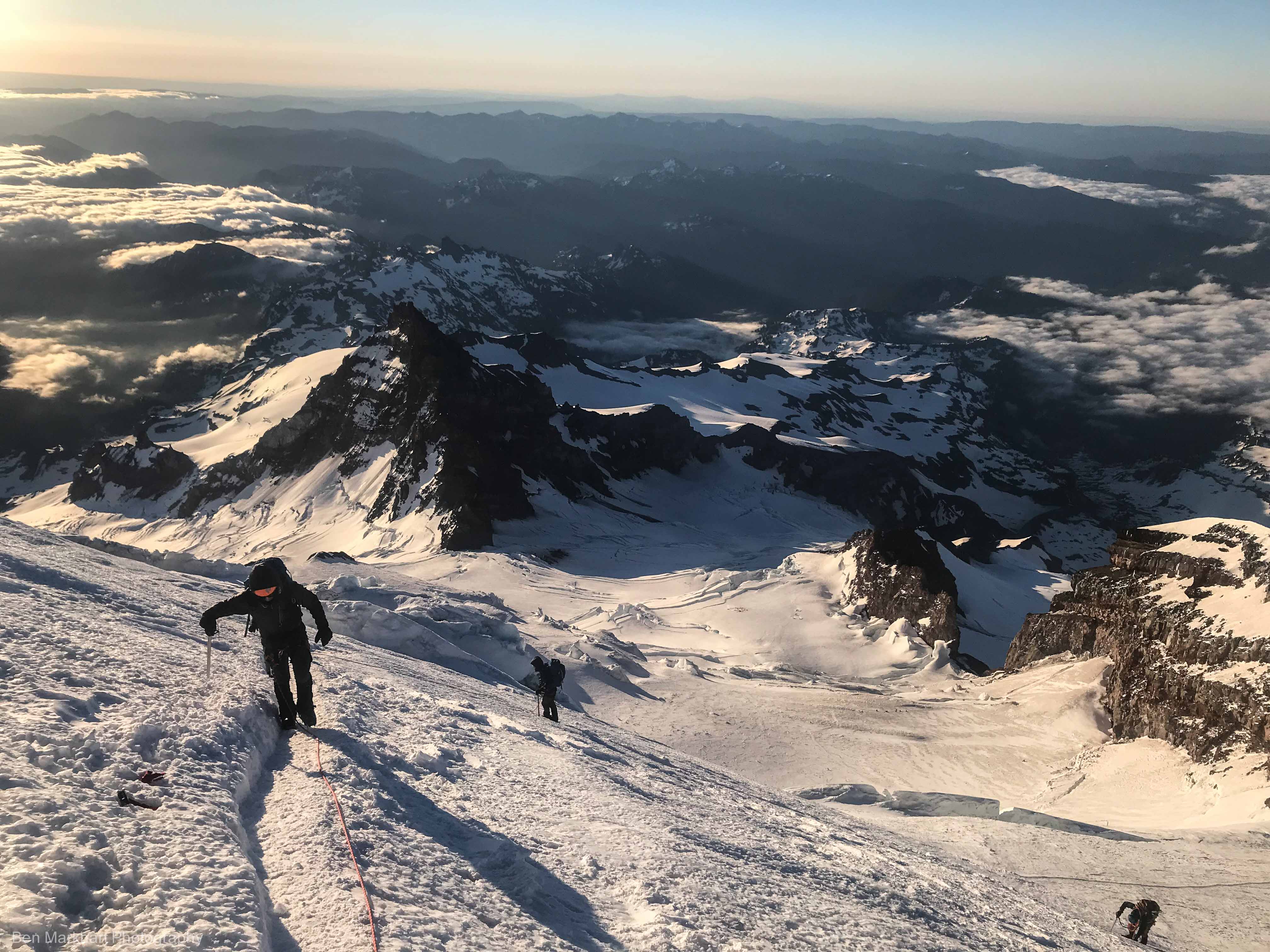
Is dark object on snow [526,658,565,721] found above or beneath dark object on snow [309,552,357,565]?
above

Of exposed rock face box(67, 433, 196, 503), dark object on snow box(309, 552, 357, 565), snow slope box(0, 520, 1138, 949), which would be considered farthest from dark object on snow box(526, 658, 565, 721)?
exposed rock face box(67, 433, 196, 503)

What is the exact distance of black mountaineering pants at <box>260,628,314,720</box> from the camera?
9.58 meters

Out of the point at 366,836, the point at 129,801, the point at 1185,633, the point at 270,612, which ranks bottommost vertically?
the point at 1185,633

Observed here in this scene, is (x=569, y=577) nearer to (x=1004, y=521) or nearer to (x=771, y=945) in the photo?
(x=771, y=945)

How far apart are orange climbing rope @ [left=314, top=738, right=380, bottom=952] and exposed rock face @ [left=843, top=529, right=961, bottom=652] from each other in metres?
37.2

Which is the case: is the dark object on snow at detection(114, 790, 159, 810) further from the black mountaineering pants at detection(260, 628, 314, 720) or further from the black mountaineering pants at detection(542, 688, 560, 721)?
the black mountaineering pants at detection(542, 688, 560, 721)

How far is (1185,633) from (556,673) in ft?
70.3

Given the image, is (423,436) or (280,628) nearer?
(280,628)

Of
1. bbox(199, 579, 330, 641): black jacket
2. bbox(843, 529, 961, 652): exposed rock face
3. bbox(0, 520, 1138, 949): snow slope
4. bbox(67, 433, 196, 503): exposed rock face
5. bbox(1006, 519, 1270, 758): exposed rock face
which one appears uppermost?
bbox(199, 579, 330, 641): black jacket

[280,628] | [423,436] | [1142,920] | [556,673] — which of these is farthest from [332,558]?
[1142,920]

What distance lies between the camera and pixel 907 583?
147ft

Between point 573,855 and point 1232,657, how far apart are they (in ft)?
79.7

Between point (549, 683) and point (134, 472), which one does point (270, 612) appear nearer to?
point (549, 683)

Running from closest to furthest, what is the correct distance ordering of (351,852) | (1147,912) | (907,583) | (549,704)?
(351,852) < (1147,912) < (549,704) < (907,583)
